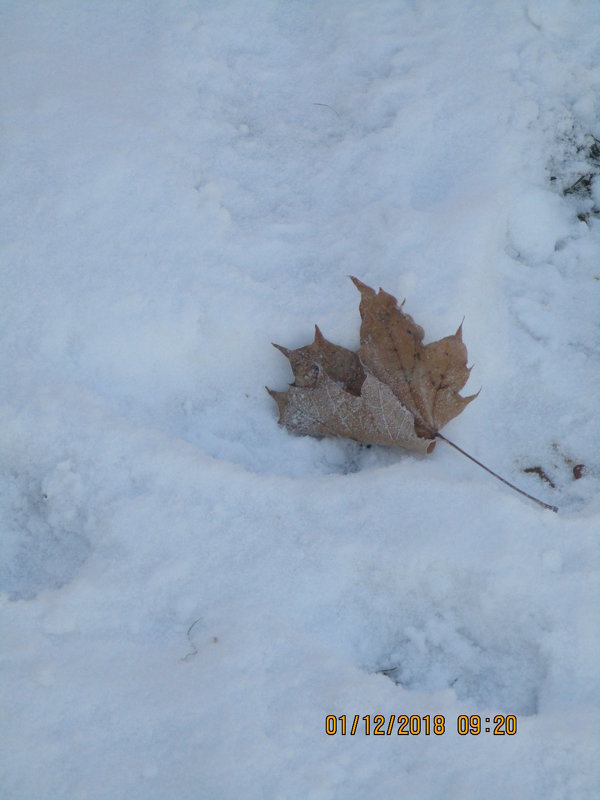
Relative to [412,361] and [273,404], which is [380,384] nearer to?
[412,361]

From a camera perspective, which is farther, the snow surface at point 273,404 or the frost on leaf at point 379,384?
the frost on leaf at point 379,384

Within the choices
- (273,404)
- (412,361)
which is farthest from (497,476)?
(273,404)

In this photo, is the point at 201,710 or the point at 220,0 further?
the point at 220,0

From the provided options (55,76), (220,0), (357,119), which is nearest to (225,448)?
(357,119)

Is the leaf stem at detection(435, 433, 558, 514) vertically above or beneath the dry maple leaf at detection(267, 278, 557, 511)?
beneath

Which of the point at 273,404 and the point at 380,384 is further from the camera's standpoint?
the point at 273,404

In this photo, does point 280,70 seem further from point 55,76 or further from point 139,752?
point 139,752
